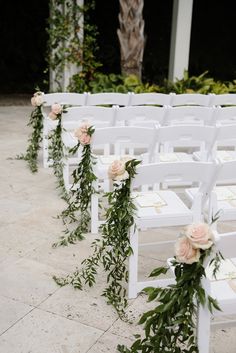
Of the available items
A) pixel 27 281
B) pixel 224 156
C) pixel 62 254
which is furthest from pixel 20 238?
pixel 224 156

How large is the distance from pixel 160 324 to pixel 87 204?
2.16 meters

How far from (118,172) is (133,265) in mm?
634

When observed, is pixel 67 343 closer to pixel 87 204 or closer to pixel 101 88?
pixel 87 204

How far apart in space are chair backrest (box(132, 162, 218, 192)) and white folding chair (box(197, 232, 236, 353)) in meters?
0.63

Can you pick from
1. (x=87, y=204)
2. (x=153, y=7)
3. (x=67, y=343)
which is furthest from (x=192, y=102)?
(x=153, y=7)

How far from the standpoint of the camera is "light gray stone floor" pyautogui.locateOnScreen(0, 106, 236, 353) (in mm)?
2832

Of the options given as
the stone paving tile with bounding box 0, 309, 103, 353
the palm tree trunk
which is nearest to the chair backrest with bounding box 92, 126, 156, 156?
the stone paving tile with bounding box 0, 309, 103, 353

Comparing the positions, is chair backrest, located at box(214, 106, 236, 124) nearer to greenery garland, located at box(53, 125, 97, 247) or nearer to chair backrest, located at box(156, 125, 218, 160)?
chair backrest, located at box(156, 125, 218, 160)

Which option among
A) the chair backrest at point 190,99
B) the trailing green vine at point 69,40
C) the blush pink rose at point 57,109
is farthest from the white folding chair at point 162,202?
the trailing green vine at point 69,40

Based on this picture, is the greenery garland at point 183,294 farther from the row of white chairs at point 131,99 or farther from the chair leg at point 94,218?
the row of white chairs at point 131,99

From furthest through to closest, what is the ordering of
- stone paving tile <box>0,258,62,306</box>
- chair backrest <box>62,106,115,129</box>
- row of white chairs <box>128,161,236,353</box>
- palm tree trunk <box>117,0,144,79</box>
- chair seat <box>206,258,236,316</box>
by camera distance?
1. palm tree trunk <box>117,0,144,79</box>
2. chair backrest <box>62,106,115,129</box>
3. stone paving tile <box>0,258,62,306</box>
4. chair seat <box>206,258,236,316</box>
5. row of white chairs <box>128,161,236,353</box>

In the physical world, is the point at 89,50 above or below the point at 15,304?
above

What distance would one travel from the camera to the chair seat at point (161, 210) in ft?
10.9

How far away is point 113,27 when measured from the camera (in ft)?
50.2
